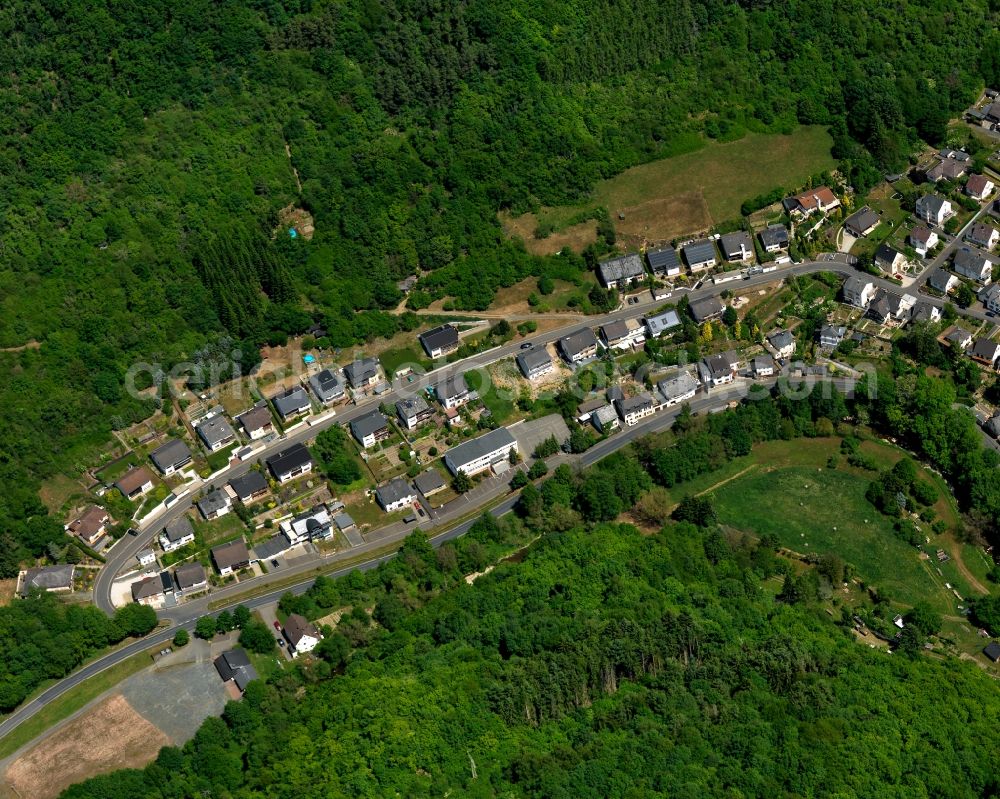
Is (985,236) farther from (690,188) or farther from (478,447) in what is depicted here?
(478,447)

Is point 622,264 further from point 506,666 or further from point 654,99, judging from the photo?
point 506,666

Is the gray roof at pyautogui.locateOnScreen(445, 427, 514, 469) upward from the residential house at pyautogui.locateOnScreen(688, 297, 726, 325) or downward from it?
downward

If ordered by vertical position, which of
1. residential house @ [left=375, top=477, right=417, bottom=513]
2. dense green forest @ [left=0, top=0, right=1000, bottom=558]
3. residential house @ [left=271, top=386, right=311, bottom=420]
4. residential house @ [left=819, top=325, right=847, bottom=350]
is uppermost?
dense green forest @ [left=0, top=0, right=1000, bottom=558]

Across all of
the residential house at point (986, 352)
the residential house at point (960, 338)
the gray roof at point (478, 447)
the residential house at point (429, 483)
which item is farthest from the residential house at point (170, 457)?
the residential house at point (986, 352)

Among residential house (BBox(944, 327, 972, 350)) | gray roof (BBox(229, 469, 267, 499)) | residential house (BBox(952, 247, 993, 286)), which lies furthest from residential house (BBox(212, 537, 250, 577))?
residential house (BBox(952, 247, 993, 286))

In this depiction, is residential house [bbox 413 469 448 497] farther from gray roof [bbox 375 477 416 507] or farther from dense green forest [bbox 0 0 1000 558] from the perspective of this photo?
dense green forest [bbox 0 0 1000 558]

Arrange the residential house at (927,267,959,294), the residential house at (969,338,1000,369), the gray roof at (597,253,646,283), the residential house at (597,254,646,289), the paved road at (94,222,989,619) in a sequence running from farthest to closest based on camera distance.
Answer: the residential house at (597,254,646,289) < the gray roof at (597,253,646,283) < the residential house at (927,267,959,294) < the residential house at (969,338,1000,369) < the paved road at (94,222,989,619)
